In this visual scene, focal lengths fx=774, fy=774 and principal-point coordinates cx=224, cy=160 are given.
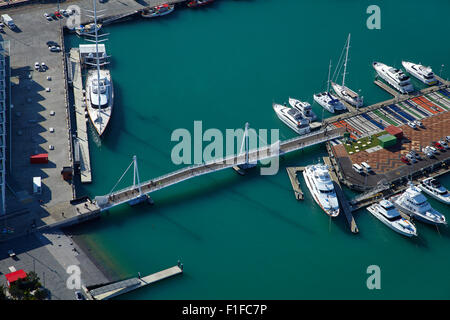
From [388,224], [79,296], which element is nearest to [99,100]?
[79,296]

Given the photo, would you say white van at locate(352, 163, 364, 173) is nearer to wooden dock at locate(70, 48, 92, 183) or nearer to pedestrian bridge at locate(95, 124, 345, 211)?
pedestrian bridge at locate(95, 124, 345, 211)

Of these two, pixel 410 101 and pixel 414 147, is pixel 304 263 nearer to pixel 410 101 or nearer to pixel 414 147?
pixel 414 147

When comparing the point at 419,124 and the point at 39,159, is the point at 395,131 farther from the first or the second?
the point at 39,159

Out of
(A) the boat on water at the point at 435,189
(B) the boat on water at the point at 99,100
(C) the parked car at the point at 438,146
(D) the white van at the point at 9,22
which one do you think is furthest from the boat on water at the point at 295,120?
(D) the white van at the point at 9,22

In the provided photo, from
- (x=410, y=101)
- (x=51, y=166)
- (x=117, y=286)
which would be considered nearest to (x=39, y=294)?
(x=117, y=286)

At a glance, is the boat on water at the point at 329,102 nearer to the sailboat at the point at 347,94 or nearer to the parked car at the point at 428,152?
the sailboat at the point at 347,94

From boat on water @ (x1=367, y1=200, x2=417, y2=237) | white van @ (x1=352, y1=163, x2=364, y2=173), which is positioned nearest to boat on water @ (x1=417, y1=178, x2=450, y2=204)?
boat on water @ (x1=367, y1=200, x2=417, y2=237)
